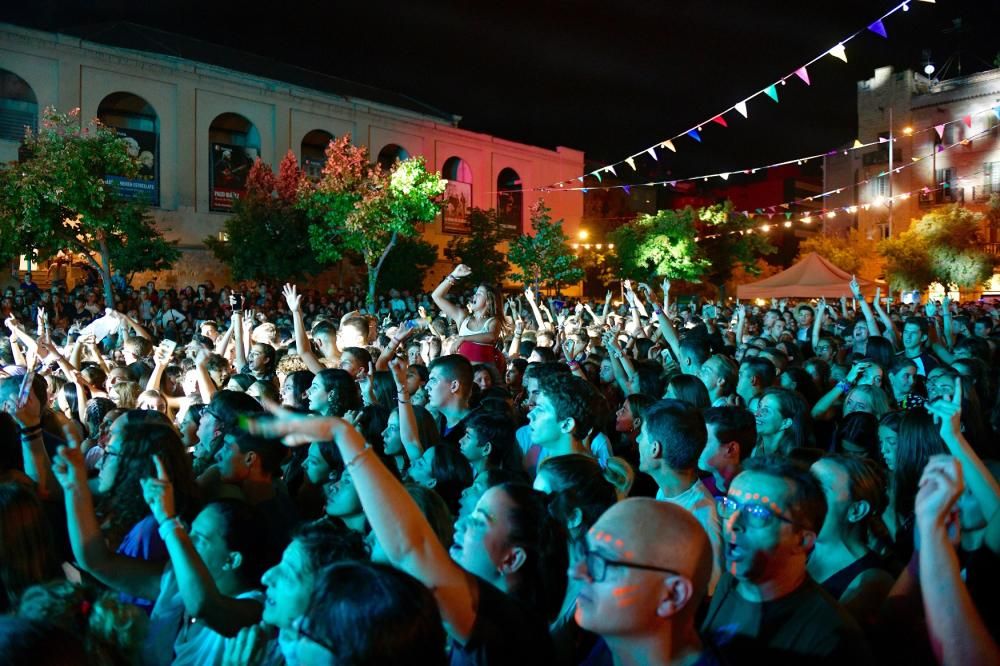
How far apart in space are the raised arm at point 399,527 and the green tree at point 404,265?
32.1m

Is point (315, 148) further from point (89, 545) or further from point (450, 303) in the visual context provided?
point (89, 545)

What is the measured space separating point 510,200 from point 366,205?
A: 56.4 ft

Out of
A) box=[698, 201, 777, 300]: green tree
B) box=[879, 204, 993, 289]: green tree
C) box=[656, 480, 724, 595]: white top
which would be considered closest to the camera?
box=[656, 480, 724, 595]: white top

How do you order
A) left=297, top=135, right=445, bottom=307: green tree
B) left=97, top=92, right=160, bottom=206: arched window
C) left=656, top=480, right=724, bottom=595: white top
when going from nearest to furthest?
left=656, top=480, right=724, bottom=595: white top, left=297, top=135, right=445, bottom=307: green tree, left=97, top=92, right=160, bottom=206: arched window

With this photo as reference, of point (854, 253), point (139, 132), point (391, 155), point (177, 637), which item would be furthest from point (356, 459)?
point (854, 253)

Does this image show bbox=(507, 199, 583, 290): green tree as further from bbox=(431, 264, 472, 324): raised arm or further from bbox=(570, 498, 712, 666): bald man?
bbox=(570, 498, 712, 666): bald man

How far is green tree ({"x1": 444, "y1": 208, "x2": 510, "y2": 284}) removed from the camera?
126 feet

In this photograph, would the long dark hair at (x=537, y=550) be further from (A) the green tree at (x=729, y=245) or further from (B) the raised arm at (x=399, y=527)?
(A) the green tree at (x=729, y=245)

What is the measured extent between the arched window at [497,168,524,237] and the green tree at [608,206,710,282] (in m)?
6.07

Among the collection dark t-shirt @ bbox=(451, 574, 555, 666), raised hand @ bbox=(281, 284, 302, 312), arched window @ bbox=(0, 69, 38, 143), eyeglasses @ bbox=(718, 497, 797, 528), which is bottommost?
dark t-shirt @ bbox=(451, 574, 555, 666)

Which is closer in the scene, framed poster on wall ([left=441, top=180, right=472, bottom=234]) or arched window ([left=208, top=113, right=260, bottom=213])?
arched window ([left=208, top=113, right=260, bottom=213])

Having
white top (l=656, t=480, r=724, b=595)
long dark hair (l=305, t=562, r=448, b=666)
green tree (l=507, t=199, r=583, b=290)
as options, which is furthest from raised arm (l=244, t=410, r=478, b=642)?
green tree (l=507, t=199, r=583, b=290)

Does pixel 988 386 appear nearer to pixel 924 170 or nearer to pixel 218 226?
pixel 218 226

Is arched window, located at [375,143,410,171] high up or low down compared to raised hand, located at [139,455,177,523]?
up
